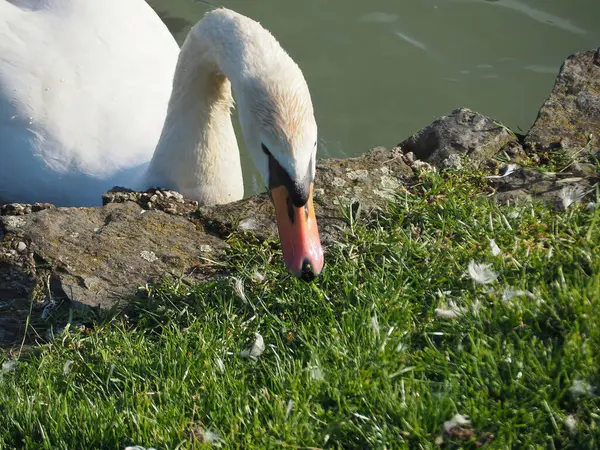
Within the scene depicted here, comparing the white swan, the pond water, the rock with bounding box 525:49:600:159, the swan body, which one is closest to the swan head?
the white swan

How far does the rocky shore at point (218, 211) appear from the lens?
3725mm

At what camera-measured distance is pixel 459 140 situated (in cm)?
439

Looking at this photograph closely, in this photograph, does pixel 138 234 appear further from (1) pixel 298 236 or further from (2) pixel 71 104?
(2) pixel 71 104

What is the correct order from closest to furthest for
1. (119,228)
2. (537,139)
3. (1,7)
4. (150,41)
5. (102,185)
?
(119,228)
(537,139)
(102,185)
(1,7)
(150,41)

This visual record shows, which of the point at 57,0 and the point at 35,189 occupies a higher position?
the point at 57,0

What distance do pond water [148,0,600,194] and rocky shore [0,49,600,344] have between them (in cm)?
215

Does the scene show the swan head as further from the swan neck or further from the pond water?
the pond water

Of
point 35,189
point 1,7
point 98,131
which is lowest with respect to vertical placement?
point 35,189

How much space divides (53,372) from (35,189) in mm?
2028

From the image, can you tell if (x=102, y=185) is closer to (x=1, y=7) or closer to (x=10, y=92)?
(x=10, y=92)

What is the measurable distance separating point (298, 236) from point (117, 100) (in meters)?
2.25

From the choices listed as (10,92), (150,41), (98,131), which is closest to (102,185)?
(98,131)

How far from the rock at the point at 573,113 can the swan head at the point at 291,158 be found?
149cm

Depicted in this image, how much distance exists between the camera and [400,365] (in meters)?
2.94
